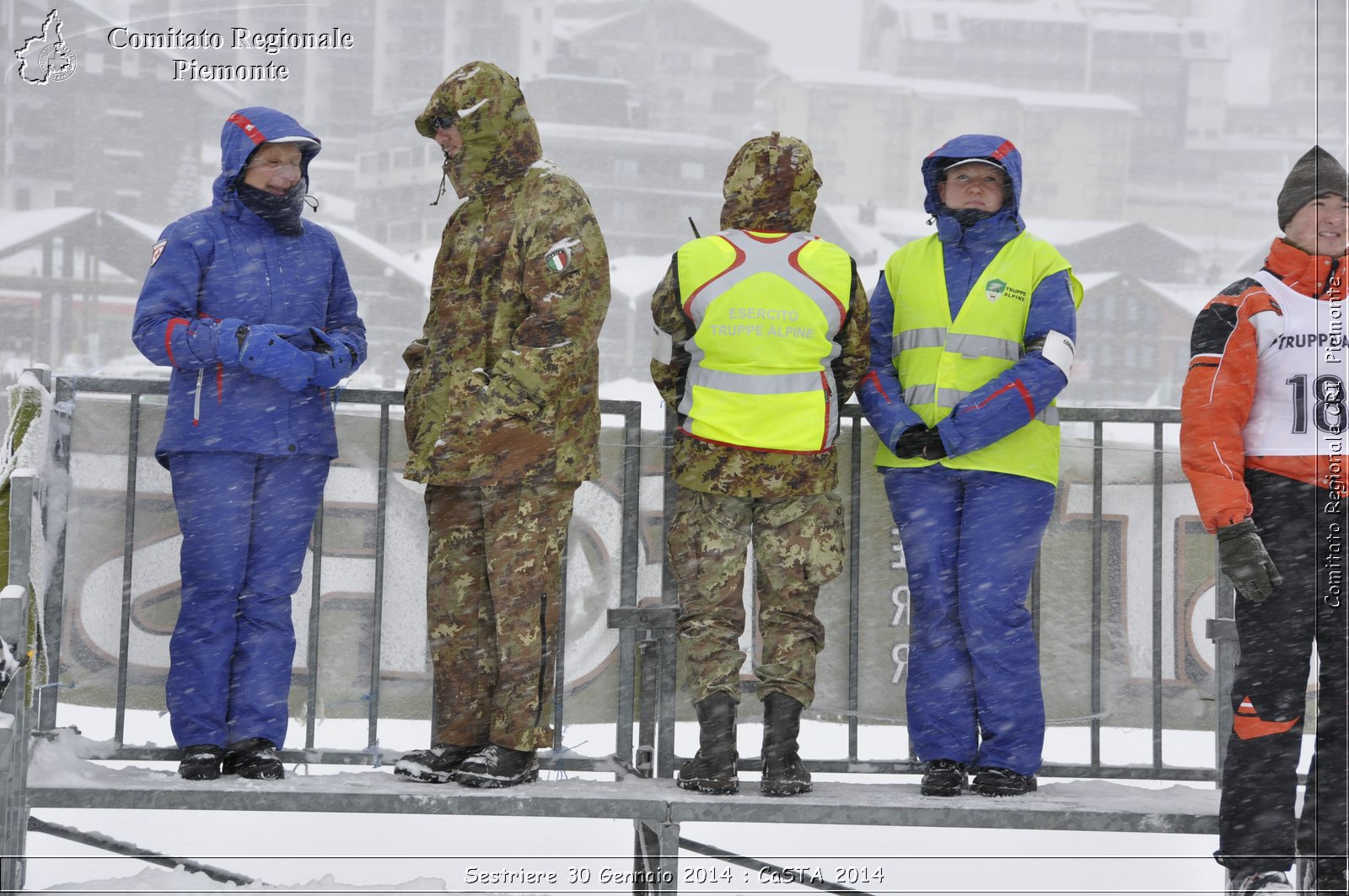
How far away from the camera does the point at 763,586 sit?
399cm

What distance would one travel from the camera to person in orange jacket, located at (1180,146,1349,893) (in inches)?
141

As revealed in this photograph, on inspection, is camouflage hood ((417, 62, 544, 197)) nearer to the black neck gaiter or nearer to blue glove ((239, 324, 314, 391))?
the black neck gaiter

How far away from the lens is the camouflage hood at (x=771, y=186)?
3971mm

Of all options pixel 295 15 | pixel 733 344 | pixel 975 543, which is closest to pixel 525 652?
pixel 733 344

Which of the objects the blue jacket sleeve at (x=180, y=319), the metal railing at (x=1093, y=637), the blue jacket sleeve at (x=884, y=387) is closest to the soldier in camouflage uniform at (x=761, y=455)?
the blue jacket sleeve at (x=884, y=387)

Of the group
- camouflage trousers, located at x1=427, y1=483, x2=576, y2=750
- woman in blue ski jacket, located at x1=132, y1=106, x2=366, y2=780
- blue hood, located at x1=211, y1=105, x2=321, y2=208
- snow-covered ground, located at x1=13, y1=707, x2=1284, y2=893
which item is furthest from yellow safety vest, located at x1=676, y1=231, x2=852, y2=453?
blue hood, located at x1=211, y1=105, x2=321, y2=208

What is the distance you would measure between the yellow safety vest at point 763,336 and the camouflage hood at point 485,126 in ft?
1.97

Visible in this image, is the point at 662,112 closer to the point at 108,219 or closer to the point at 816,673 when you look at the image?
the point at 108,219

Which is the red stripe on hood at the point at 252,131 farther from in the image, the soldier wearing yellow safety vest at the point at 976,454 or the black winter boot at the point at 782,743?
the black winter boot at the point at 782,743

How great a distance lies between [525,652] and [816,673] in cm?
123

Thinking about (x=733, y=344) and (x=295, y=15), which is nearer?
(x=733, y=344)

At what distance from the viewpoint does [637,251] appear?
71.0 metres

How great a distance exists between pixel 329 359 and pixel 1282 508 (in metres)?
2.89

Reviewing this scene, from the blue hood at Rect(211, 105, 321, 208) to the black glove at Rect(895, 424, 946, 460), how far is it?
6.85ft
